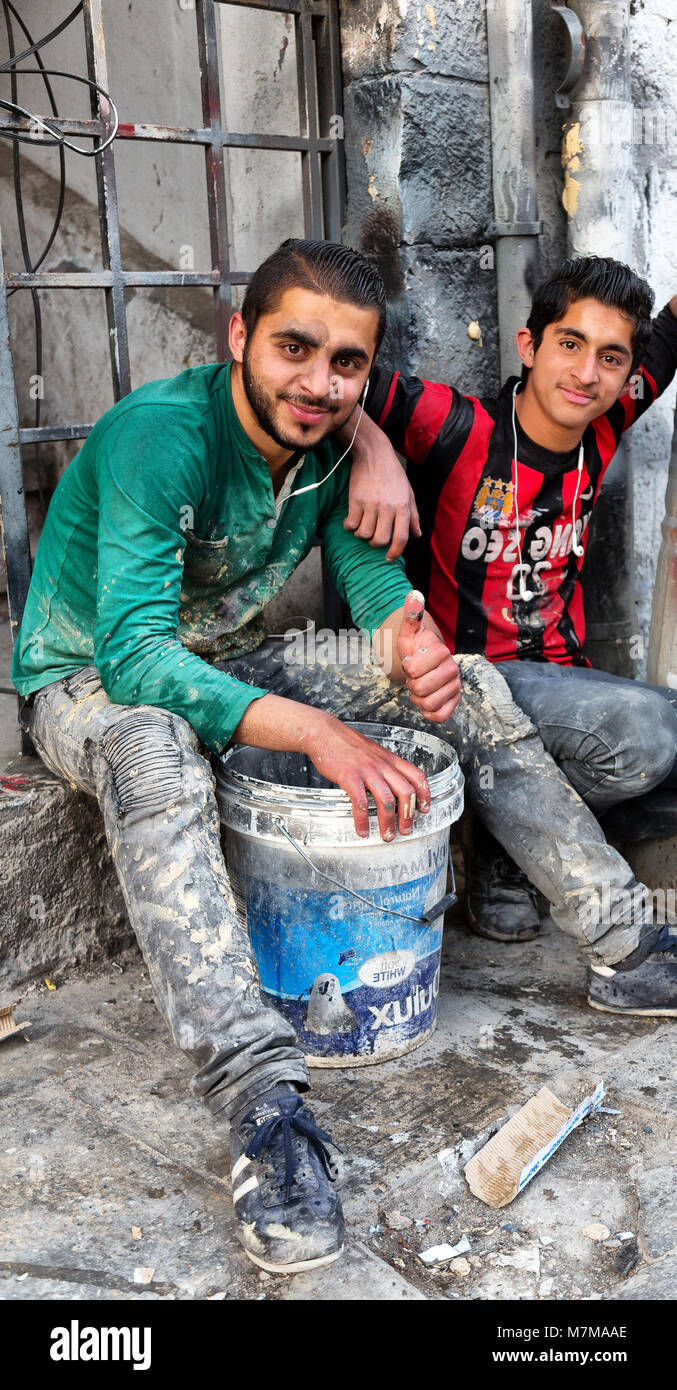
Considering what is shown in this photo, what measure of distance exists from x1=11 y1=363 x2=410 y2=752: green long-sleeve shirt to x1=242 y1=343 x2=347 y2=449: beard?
0.24ft

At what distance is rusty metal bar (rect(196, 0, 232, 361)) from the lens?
2.92 meters

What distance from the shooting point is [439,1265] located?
→ 6.01ft

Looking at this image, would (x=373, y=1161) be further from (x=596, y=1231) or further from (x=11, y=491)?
(x=11, y=491)

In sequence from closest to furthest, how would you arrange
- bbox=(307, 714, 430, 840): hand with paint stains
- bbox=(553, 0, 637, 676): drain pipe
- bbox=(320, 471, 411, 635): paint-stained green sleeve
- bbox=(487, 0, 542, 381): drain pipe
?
bbox=(307, 714, 430, 840): hand with paint stains
bbox=(320, 471, 411, 635): paint-stained green sleeve
bbox=(487, 0, 542, 381): drain pipe
bbox=(553, 0, 637, 676): drain pipe

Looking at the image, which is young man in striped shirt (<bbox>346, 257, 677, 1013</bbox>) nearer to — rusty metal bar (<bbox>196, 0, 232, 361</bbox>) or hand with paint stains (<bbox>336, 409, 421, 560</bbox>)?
hand with paint stains (<bbox>336, 409, 421, 560</bbox>)

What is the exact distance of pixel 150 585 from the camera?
7.07ft

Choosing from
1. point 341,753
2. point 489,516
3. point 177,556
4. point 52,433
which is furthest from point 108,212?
point 341,753

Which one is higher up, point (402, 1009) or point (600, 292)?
point (600, 292)

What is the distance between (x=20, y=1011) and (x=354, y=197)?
7.37 ft

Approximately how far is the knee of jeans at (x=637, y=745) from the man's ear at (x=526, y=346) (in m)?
0.94

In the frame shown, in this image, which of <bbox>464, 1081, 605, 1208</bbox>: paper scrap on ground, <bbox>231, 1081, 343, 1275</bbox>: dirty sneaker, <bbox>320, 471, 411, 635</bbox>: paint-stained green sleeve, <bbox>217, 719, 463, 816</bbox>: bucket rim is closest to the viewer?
<bbox>231, 1081, 343, 1275</bbox>: dirty sneaker

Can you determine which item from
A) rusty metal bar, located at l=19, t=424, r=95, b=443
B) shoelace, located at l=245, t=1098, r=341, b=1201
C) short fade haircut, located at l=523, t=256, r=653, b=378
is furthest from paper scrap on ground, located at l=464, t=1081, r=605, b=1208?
short fade haircut, located at l=523, t=256, r=653, b=378

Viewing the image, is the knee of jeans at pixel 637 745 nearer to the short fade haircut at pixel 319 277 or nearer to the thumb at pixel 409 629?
the thumb at pixel 409 629

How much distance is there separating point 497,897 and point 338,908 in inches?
34.6
